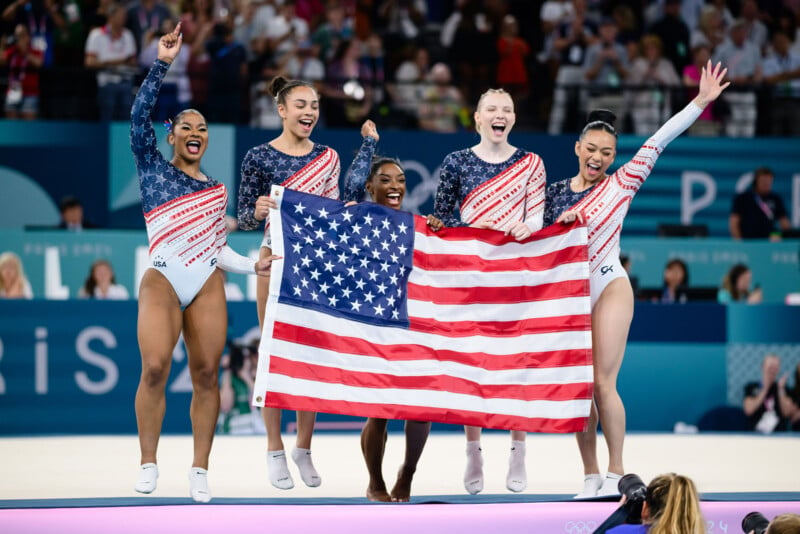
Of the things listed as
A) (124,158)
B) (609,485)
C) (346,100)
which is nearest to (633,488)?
(609,485)

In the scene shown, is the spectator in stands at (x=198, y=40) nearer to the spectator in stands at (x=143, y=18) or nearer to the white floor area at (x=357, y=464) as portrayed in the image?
the spectator in stands at (x=143, y=18)

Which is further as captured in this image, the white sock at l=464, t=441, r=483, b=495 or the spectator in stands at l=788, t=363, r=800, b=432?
the spectator in stands at l=788, t=363, r=800, b=432

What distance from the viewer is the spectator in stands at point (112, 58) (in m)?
10.8

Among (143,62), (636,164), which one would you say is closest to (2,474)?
(636,164)

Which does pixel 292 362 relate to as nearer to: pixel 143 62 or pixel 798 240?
pixel 143 62

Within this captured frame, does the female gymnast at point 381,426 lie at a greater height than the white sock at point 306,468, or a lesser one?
greater

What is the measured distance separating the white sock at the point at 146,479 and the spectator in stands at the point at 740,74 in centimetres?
819

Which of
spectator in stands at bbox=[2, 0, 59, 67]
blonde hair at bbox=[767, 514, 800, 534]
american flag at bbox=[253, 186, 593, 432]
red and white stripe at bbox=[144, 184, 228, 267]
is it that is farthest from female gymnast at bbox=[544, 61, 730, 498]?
spectator in stands at bbox=[2, 0, 59, 67]

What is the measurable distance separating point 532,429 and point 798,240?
662cm

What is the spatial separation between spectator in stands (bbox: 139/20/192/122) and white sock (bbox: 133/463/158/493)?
5715mm

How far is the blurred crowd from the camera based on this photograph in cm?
1103

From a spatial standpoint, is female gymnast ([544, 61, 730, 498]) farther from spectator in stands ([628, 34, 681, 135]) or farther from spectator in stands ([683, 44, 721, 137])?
spectator in stands ([683, 44, 721, 137])

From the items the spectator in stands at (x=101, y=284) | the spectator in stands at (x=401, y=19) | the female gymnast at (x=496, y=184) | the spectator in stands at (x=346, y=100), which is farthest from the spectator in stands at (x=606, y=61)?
the female gymnast at (x=496, y=184)

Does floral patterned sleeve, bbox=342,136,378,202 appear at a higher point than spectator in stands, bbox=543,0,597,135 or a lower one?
lower
